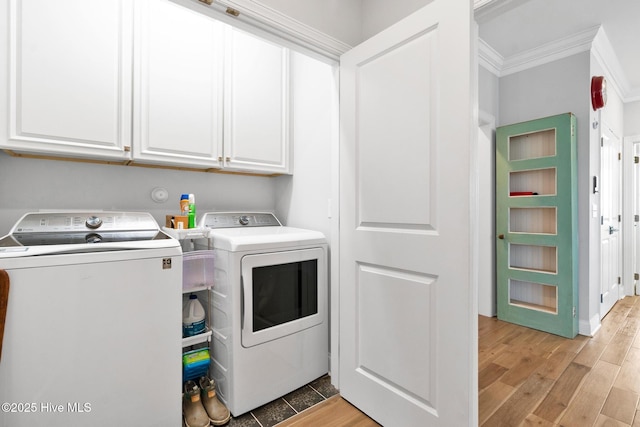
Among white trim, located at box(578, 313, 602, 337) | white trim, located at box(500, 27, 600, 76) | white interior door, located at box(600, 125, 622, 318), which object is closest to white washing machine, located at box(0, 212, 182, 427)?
white trim, located at box(578, 313, 602, 337)

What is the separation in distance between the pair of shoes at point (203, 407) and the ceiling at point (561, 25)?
10.1 feet

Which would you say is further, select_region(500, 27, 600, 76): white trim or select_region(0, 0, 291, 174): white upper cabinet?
select_region(500, 27, 600, 76): white trim

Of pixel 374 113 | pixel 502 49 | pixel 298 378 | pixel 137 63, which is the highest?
pixel 502 49

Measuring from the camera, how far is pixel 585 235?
8.93 feet

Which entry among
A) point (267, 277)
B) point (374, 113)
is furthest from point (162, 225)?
point (374, 113)

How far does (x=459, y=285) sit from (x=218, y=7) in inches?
60.6

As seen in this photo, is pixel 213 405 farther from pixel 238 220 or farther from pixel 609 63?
pixel 609 63

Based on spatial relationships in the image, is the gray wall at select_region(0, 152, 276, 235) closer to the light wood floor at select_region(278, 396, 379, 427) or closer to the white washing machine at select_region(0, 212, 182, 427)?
the white washing machine at select_region(0, 212, 182, 427)

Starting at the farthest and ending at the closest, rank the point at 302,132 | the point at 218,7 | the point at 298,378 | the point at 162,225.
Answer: the point at 302,132 → the point at 162,225 → the point at 298,378 → the point at 218,7

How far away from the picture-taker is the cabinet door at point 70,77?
1.41 meters

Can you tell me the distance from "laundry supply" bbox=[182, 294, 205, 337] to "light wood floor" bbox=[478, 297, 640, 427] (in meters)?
1.66

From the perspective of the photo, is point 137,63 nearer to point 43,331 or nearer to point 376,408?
point 43,331

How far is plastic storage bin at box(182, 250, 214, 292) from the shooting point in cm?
177

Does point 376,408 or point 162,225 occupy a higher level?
point 162,225
